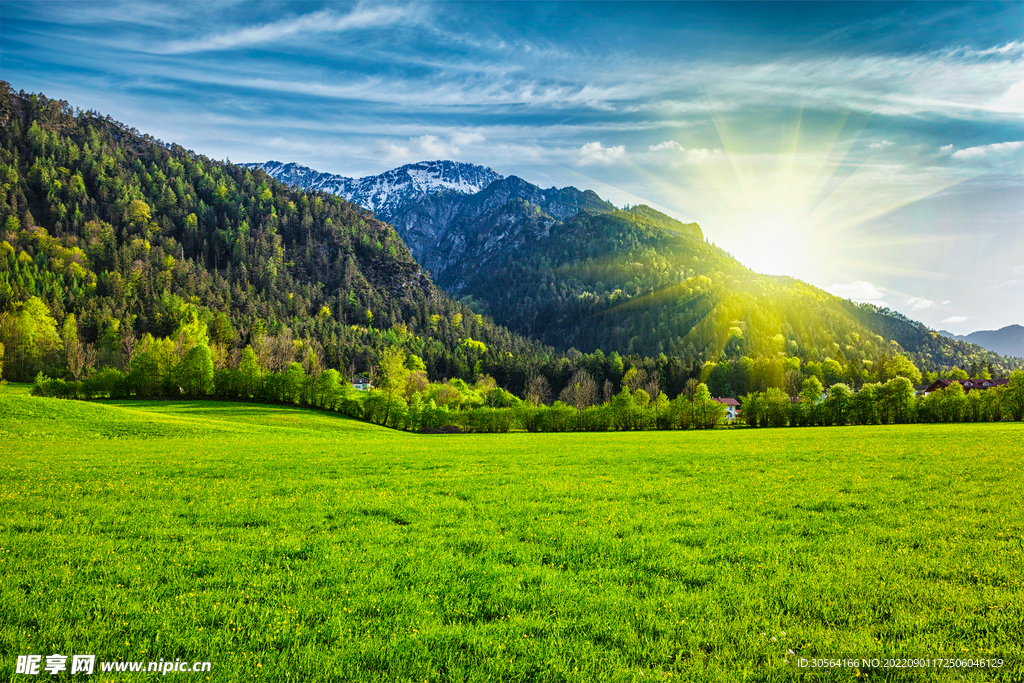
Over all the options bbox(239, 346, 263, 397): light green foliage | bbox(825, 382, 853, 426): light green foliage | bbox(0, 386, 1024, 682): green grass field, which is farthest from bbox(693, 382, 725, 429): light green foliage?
bbox(239, 346, 263, 397): light green foliage

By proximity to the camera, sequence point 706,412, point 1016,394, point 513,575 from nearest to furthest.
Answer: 1. point 513,575
2. point 1016,394
3. point 706,412

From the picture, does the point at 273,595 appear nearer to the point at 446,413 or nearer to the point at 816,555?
the point at 816,555

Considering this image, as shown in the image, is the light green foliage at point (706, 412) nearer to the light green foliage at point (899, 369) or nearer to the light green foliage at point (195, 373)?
the light green foliage at point (195, 373)

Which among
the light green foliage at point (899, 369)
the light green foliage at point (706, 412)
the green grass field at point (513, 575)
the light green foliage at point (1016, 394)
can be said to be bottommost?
the light green foliage at point (706, 412)

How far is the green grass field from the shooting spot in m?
6.66

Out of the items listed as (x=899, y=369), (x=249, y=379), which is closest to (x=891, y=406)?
(x=899, y=369)

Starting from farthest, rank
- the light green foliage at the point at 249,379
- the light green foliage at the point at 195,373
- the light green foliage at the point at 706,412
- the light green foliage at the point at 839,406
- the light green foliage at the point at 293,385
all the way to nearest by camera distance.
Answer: the light green foliage at the point at 293,385 → the light green foliage at the point at 249,379 → the light green foliage at the point at 839,406 → the light green foliage at the point at 195,373 → the light green foliage at the point at 706,412

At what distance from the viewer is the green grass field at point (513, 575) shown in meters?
6.66

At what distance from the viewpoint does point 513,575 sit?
9359mm

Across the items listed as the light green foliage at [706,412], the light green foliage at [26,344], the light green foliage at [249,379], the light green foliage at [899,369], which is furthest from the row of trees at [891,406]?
the light green foliage at [26,344]

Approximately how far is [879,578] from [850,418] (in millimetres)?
96496

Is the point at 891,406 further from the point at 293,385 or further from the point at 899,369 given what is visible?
the point at 293,385

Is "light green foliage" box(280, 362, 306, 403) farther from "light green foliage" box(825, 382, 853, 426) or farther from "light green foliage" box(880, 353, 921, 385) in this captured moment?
"light green foliage" box(880, 353, 921, 385)

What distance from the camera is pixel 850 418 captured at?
85.8m
